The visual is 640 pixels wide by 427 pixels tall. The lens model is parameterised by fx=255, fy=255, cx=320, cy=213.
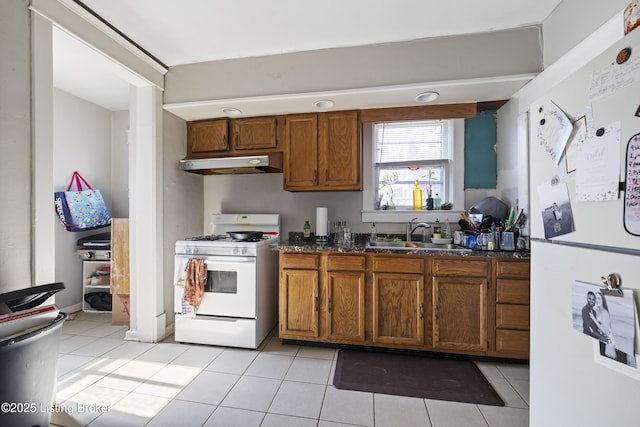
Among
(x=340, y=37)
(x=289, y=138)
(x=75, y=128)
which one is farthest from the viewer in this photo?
(x=75, y=128)

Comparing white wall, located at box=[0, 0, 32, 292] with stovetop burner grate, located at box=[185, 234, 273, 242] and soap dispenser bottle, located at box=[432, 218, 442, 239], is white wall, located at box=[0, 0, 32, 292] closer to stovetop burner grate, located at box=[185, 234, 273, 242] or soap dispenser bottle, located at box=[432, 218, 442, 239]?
stovetop burner grate, located at box=[185, 234, 273, 242]

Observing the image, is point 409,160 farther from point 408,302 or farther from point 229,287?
point 229,287

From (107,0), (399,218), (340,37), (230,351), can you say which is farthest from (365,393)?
(107,0)

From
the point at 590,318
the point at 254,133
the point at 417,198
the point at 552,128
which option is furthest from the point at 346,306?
the point at 254,133

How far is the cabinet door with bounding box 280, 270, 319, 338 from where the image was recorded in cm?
222

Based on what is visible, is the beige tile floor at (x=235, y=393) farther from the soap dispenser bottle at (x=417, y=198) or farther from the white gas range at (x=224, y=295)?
the soap dispenser bottle at (x=417, y=198)

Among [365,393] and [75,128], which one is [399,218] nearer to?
[365,393]

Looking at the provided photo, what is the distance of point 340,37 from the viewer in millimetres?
2021

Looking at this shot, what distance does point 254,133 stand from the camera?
2625 millimetres

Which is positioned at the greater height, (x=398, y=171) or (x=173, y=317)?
(x=398, y=171)

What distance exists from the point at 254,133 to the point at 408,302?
2.16 m

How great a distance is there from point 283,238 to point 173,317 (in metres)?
1.35

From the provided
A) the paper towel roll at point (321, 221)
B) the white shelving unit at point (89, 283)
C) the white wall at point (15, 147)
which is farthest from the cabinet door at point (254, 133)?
the white shelving unit at point (89, 283)

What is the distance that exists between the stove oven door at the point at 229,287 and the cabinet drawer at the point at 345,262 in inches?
26.3
